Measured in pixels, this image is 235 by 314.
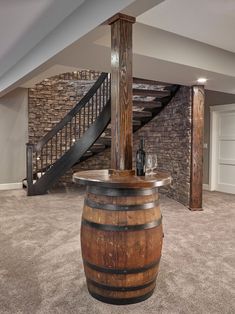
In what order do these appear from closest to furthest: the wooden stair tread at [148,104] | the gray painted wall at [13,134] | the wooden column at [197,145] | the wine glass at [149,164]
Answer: the wine glass at [149,164]
the wooden column at [197,145]
the wooden stair tread at [148,104]
the gray painted wall at [13,134]

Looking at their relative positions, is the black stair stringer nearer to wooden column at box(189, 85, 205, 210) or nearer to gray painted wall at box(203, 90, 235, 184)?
wooden column at box(189, 85, 205, 210)

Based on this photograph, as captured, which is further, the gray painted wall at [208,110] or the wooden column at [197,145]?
the gray painted wall at [208,110]

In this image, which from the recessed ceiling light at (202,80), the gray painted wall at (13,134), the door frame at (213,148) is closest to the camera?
the recessed ceiling light at (202,80)

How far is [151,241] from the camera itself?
2057 millimetres

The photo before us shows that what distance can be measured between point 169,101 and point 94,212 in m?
4.06

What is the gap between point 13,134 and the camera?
6.88m

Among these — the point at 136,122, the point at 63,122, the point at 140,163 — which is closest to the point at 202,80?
the point at 136,122

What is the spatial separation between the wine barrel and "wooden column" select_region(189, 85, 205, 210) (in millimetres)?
3006

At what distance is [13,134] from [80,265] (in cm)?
490

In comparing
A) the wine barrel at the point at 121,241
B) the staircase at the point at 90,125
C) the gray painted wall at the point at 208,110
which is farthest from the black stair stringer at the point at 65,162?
the wine barrel at the point at 121,241

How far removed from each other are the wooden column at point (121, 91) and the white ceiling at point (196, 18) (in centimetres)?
50

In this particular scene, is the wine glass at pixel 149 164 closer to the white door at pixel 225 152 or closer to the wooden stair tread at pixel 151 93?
the wooden stair tread at pixel 151 93

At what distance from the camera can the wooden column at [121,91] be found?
237 cm

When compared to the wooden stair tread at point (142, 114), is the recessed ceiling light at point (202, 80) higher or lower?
higher
